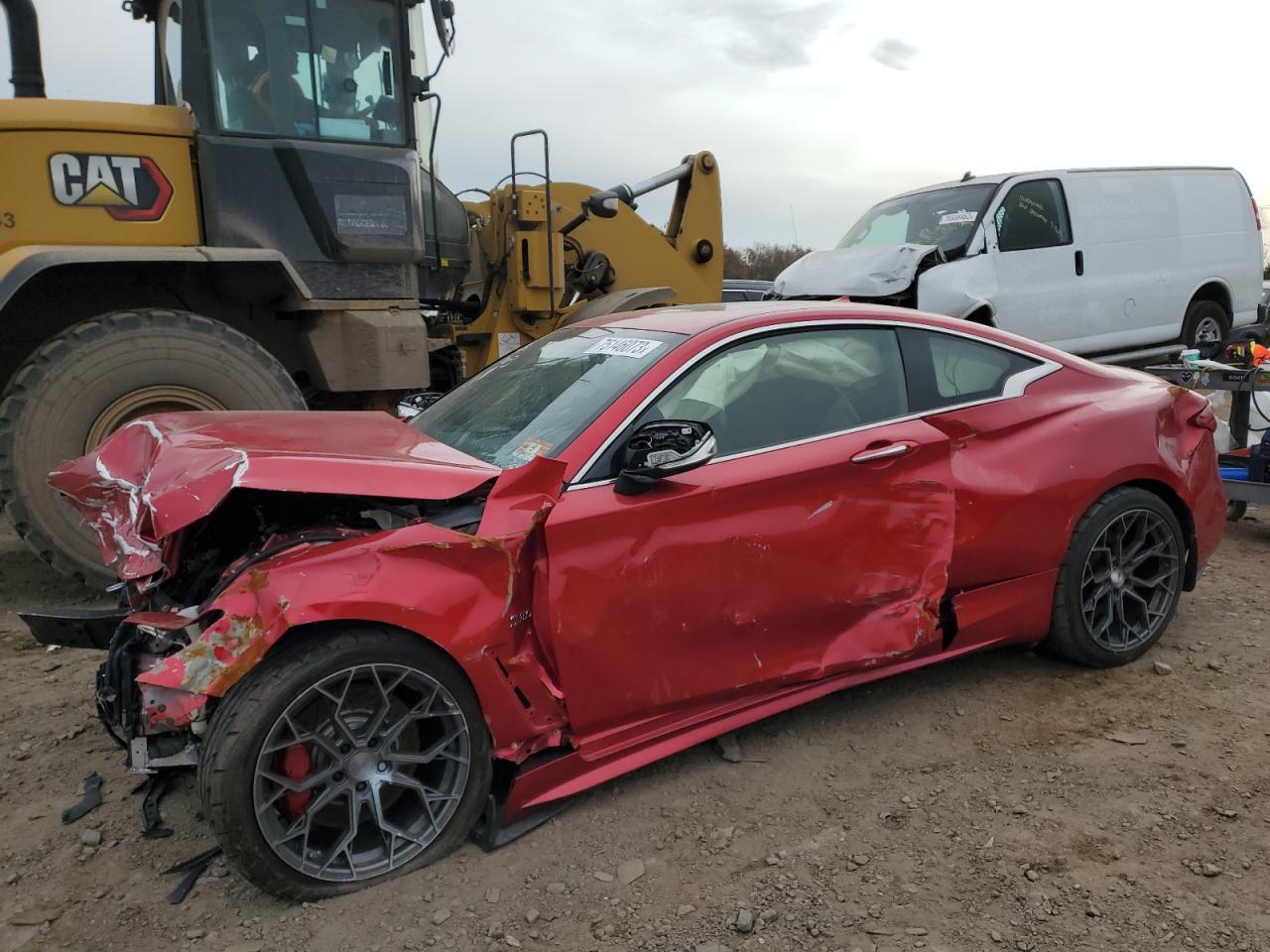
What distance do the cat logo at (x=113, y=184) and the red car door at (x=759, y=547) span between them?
3.78 m

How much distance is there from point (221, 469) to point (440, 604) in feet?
2.33

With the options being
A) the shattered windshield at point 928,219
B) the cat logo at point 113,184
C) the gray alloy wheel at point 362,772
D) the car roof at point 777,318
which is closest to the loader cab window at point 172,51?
the cat logo at point 113,184

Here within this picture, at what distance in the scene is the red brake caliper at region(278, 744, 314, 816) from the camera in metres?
2.57

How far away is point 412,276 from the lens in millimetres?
6047

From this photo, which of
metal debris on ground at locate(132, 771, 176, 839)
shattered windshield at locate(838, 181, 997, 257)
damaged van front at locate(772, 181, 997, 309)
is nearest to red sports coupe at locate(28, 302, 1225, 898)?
metal debris on ground at locate(132, 771, 176, 839)

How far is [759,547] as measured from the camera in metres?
3.01

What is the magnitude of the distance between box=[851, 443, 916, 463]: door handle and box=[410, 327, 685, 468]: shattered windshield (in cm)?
73

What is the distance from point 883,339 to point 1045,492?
853 millimetres

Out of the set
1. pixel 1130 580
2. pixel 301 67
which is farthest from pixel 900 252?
pixel 301 67

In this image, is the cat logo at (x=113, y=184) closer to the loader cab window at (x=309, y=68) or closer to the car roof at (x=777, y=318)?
the loader cab window at (x=309, y=68)

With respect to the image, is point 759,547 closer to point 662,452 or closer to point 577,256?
point 662,452

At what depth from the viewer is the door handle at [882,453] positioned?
10.5ft

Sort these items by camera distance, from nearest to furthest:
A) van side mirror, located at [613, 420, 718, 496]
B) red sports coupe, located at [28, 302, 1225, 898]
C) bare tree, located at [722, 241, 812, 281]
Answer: red sports coupe, located at [28, 302, 1225, 898] → van side mirror, located at [613, 420, 718, 496] → bare tree, located at [722, 241, 812, 281]

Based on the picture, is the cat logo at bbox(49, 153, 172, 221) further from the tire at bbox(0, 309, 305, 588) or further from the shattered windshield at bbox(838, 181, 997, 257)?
the shattered windshield at bbox(838, 181, 997, 257)
